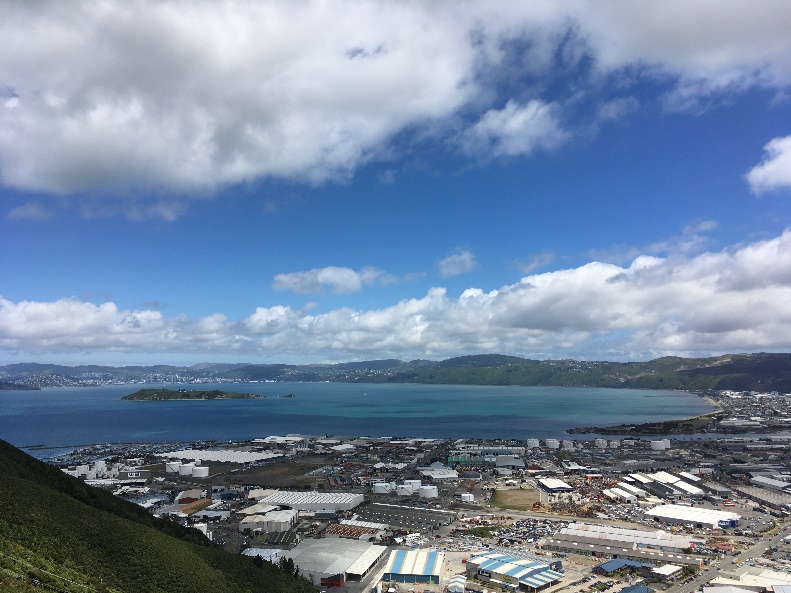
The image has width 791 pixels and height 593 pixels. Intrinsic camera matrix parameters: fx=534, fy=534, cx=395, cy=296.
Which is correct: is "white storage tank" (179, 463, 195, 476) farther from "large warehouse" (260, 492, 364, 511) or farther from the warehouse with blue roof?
the warehouse with blue roof

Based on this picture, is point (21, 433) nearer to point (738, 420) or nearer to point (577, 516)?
point (577, 516)

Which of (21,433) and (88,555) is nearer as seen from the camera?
(88,555)

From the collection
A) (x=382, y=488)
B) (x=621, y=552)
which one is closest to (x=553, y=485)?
(x=382, y=488)

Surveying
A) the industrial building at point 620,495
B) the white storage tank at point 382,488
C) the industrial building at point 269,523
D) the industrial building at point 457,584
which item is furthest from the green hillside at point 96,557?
the industrial building at point 620,495

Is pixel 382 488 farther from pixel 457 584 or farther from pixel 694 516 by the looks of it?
pixel 694 516

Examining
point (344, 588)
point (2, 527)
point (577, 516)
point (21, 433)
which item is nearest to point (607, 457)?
point (577, 516)

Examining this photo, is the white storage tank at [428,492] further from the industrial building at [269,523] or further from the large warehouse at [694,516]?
the large warehouse at [694,516]
